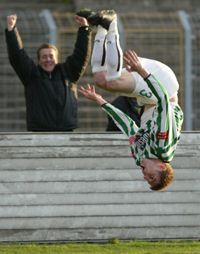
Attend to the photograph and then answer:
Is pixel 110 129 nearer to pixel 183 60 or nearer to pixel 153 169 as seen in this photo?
pixel 153 169

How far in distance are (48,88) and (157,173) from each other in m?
2.42

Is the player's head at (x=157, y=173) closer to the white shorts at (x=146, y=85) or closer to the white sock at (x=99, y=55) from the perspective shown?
the white shorts at (x=146, y=85)

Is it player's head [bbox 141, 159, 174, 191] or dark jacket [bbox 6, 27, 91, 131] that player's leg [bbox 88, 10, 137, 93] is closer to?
player's head [bbox 141, 159, 174, 191]

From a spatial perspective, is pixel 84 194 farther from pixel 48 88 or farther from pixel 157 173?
pixel 48 88

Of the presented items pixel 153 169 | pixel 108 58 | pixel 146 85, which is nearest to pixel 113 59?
pixel 108 58

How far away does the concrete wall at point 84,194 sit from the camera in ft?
36.3

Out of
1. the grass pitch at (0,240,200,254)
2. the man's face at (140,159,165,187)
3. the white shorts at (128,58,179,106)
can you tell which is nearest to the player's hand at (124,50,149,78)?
the white shorts at (128,58,179,106)

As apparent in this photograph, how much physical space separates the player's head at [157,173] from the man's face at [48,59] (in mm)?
2405

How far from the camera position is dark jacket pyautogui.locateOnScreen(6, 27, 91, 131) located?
11977mm

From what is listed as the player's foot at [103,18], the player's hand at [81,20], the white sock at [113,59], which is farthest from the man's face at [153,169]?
the player's hand at [81,20]

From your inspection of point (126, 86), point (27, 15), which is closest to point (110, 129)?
→ point (126, 86)

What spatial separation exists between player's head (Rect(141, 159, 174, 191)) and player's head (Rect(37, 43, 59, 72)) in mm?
2406

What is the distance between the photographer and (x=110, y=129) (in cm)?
1274

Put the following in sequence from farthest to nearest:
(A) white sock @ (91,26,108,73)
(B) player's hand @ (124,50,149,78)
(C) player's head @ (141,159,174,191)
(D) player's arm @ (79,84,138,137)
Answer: (A) white sock @ (91,26,108,73), (D) player's arm @ (79,84,138,137), (C) player's head @ (141,159,174,191), (B) player's hand @ (124,50,149,78)
